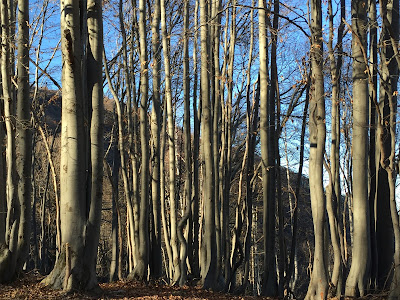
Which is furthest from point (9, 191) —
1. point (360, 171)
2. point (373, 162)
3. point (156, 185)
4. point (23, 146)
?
point (373, 162)

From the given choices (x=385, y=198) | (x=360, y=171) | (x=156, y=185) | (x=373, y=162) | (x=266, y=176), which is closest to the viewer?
(x=360, y=171)

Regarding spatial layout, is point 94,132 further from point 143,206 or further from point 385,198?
point 385,198

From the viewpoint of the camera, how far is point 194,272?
11.8 meters

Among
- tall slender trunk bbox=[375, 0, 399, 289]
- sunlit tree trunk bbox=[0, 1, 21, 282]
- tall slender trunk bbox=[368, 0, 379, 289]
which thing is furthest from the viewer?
tall slender trunk bbox=[375, 0, 399, 289]

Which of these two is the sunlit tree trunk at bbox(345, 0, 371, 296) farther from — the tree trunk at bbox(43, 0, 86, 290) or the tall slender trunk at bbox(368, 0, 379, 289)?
the tree trunk at bbox(43, 0, 86, 290)

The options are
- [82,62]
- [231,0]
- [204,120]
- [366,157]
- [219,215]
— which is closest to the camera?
[82,62]

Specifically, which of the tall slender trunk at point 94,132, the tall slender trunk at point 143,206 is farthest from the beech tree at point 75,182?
the tall slender trunk at point 143,206

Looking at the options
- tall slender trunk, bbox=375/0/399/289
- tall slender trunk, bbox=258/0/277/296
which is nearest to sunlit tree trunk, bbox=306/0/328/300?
tall slender trunk, bbox=375/0/399/289

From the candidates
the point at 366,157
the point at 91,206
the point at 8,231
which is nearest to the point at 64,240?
the point at 91,206

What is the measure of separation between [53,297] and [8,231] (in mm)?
2957

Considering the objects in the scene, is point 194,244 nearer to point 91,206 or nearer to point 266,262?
point 266,262

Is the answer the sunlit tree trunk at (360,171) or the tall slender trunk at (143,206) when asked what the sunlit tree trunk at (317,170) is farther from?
the tall slender trunk at (143,206)

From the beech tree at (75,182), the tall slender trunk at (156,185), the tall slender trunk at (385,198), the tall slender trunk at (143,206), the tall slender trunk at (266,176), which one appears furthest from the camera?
the tall slender trunk at (156,185)

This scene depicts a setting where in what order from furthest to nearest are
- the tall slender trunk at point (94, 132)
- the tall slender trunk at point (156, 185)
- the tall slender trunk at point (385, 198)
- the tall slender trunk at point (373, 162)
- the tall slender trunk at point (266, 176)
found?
the tall slender trunk at point (156, 185) < the tall slender trunk at point (266, 176) < the tall slender trunk at point (385, 198) < the tall slender trunk at point (373, 162) < the tall slender trunk at point (94, 132)
